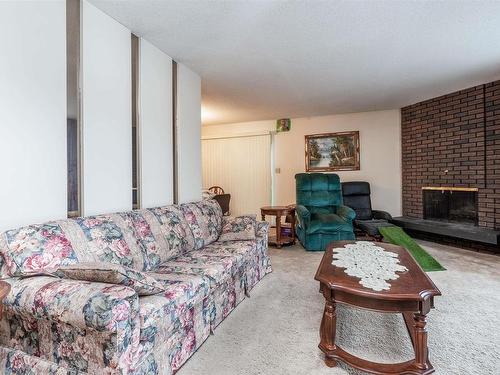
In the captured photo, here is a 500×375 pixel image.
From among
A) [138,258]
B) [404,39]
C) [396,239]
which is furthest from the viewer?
[396,239]

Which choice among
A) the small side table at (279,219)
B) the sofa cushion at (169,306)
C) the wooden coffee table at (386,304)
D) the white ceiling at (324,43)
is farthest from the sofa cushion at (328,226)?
the sofa cushion at (169,306)

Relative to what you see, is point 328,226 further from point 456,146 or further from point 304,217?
point 456,146

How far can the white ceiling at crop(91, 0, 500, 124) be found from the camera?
2057 mm

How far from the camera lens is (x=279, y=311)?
2152 millimetres

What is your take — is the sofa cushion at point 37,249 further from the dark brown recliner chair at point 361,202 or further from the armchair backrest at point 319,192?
the dark brown recliner chair at point 361,202

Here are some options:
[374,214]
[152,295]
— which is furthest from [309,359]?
[374,214]

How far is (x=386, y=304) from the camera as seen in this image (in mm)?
1433

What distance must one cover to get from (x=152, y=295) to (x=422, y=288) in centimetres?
139

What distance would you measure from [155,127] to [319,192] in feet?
9.25

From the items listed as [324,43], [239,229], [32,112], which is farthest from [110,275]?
[324,43]

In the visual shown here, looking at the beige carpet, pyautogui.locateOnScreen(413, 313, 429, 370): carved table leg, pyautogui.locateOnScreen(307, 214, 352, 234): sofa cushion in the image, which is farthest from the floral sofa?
pyautogui.locateOnScreen(307, 214, 352, 234): sofa cushion

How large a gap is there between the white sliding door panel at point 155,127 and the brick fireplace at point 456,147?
4.03 metres

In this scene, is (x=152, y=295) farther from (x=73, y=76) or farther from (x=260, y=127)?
(x=260, y=127)

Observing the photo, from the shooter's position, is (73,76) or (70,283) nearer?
(70,283)
